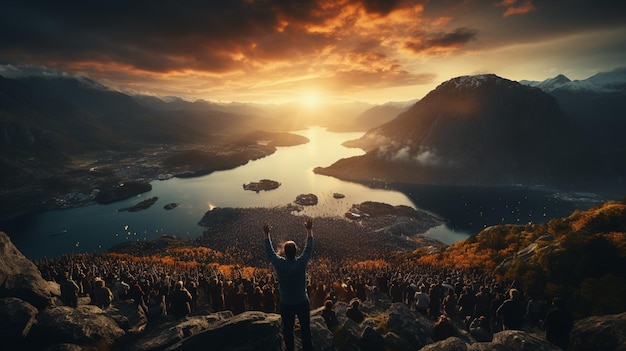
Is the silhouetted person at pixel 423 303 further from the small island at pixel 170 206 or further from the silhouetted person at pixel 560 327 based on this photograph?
the small island at pixel 170 206

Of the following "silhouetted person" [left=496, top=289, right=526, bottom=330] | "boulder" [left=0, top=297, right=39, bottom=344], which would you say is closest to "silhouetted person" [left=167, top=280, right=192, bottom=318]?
"boulder" [left=0, top=297, right=39, bottom=344]

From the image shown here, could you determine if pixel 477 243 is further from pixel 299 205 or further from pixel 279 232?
pixel 299 205

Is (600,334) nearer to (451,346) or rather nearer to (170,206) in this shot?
(451,346)

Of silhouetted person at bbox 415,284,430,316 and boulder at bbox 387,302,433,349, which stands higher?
boulder at bbox 387,302,433,349

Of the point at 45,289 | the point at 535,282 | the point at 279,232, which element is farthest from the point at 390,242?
the point at 45,289

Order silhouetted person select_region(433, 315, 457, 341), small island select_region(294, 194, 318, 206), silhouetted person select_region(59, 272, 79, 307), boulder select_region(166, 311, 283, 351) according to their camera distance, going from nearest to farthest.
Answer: boulder select_region(166, 311, 283, 351)
silhouetted person select_region(433, 315, 457, 341)
silhouetted person select_region(59, 272, 79, 307)
small island select_region(294, 194, 318, 206)

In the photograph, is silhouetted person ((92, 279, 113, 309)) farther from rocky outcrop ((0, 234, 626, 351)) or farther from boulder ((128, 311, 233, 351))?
boulder ((128, 311, 233, 351))
